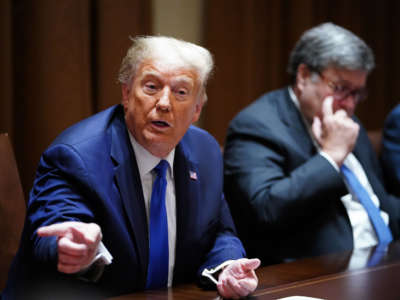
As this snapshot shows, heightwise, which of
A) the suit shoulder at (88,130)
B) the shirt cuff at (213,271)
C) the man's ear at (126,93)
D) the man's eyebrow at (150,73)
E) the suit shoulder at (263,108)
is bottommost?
the shirt cuff at (213,271)

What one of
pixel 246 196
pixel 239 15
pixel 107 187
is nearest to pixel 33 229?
pixel 107 187

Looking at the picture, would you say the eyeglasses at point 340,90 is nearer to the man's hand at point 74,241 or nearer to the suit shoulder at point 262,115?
the suit shoulder at point 262,115

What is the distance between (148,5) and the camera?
3.10 metres

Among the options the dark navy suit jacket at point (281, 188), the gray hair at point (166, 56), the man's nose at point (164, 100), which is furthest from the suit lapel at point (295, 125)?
the man's nose at point (164, 100)

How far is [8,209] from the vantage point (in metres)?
2.06

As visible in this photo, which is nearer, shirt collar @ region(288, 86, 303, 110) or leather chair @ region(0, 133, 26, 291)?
leather chair @ region(0, 133, 26, 291)

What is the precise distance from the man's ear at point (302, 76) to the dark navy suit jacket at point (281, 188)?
0.11 metres

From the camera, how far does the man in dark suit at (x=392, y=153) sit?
10.5 ft

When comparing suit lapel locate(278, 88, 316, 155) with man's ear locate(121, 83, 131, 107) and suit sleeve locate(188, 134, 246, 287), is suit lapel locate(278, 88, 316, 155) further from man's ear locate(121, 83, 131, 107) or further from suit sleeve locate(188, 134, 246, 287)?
man's ear locate(121, 83, 131, 107)

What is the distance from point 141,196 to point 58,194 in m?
0.27

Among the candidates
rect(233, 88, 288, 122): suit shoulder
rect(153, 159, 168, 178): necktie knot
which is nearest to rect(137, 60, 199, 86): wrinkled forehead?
rect(153, 159, 168, 178): necktie knot

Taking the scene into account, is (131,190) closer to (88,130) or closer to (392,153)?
(88,130)

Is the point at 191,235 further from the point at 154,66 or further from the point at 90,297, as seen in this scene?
the point at 154,66

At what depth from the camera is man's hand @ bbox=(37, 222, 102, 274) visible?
141 centimetres
